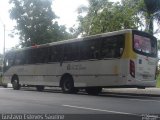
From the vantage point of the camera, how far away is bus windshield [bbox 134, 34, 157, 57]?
19734 mm

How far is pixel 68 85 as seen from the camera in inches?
918

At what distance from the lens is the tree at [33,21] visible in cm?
4862

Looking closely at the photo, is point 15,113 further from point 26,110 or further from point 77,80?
point 77,80

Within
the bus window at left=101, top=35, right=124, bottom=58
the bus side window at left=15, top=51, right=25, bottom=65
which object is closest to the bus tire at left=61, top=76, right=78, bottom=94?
the bus window at left=101, top=35, right=124, bottom=58

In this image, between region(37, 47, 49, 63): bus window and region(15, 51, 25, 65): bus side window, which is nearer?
region(37, 47, 49, 63): bus window

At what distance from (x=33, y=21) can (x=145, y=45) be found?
99.7 feet

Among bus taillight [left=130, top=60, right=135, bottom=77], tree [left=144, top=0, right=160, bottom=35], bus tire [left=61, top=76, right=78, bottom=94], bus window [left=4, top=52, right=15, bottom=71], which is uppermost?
tree [left=144, top=0, right=160, bottom=35]

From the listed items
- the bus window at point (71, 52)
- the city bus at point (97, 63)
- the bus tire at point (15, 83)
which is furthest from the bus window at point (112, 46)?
the bus tire at point (15, 83)

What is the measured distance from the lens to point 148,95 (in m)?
21.5

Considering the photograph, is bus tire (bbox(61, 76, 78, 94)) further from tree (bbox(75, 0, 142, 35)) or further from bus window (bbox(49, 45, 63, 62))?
tree (bbox(75, 0, 142, 35))

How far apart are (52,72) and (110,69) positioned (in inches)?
213

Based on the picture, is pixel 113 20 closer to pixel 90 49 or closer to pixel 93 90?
pixel 93 90

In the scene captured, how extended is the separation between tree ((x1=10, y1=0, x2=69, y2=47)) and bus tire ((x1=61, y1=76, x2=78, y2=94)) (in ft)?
83.0

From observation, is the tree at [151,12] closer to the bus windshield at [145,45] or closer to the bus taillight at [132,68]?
the bus windshield at [145,45]
